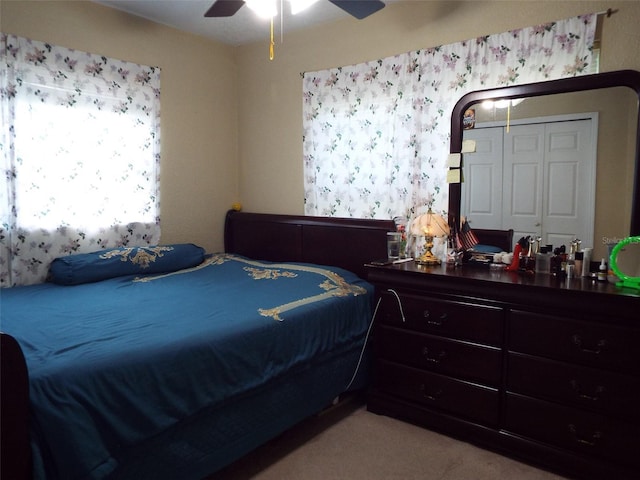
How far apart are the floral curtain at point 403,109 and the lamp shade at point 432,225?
0.24 metres

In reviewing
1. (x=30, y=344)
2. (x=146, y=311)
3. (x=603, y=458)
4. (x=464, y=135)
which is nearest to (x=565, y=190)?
(x=464, y=135)

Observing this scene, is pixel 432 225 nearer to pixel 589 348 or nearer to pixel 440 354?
pixel 440 354

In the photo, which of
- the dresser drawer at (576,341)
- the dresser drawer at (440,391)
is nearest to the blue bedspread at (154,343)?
the dresser drawer at (440,391)

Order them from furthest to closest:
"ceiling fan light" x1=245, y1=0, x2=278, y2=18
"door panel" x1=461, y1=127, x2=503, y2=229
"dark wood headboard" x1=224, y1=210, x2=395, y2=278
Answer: "dark wood headboard" x1=224, y1=210, x2=395, y2=278, "door panel" x1=461, y1=127, x2=503, y2=229, "ceiling fan light" x1=245, y1=0, x2=278, y2=18

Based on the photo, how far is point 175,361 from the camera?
5.80 feet

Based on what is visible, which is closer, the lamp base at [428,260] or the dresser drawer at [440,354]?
the dresser drawer at [440,354]

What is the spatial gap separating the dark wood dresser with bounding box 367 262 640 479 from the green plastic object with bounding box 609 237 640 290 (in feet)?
0.20

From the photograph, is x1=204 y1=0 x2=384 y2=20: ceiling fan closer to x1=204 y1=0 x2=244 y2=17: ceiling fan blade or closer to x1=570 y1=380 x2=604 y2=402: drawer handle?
x1=204 y1=0 x2=244 y2=17: ceiling fan blade

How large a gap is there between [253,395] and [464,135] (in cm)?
186

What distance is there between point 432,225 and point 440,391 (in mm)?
902

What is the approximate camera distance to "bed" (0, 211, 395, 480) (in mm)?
1397

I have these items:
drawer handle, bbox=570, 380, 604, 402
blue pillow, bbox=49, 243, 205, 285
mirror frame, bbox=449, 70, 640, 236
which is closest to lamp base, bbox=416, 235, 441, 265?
mirror frame, bbox=449, 70, 640, 236

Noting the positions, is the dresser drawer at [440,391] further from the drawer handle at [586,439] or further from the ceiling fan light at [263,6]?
the ceiling fan light at [263,6]

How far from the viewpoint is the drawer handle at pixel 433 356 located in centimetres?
238
